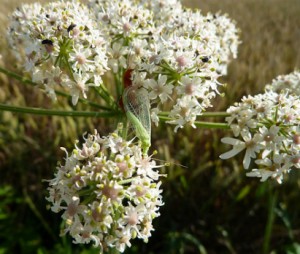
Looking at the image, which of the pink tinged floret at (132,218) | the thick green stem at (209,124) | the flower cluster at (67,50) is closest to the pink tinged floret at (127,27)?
the flower cluster at (67,50)

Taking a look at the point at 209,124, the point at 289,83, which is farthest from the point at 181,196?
the point at 209,124

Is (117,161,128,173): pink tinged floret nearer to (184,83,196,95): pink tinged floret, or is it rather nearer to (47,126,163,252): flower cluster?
(47,126,163,252): flower cluster

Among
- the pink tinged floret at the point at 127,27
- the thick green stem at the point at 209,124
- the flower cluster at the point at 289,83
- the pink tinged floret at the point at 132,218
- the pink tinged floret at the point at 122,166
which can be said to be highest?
the pink tinged floret at the point at 127,27

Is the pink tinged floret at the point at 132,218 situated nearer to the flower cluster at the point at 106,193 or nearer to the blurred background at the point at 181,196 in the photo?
the flower cluster at the point at 106,193

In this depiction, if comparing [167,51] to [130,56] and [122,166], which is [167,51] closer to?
[130,56]

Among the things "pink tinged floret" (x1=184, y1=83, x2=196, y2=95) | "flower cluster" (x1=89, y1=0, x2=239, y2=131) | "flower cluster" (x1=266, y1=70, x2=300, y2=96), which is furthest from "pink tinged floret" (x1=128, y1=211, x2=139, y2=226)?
"flower cluster" (x1=266, y1=70, x2=300, y2=96)
